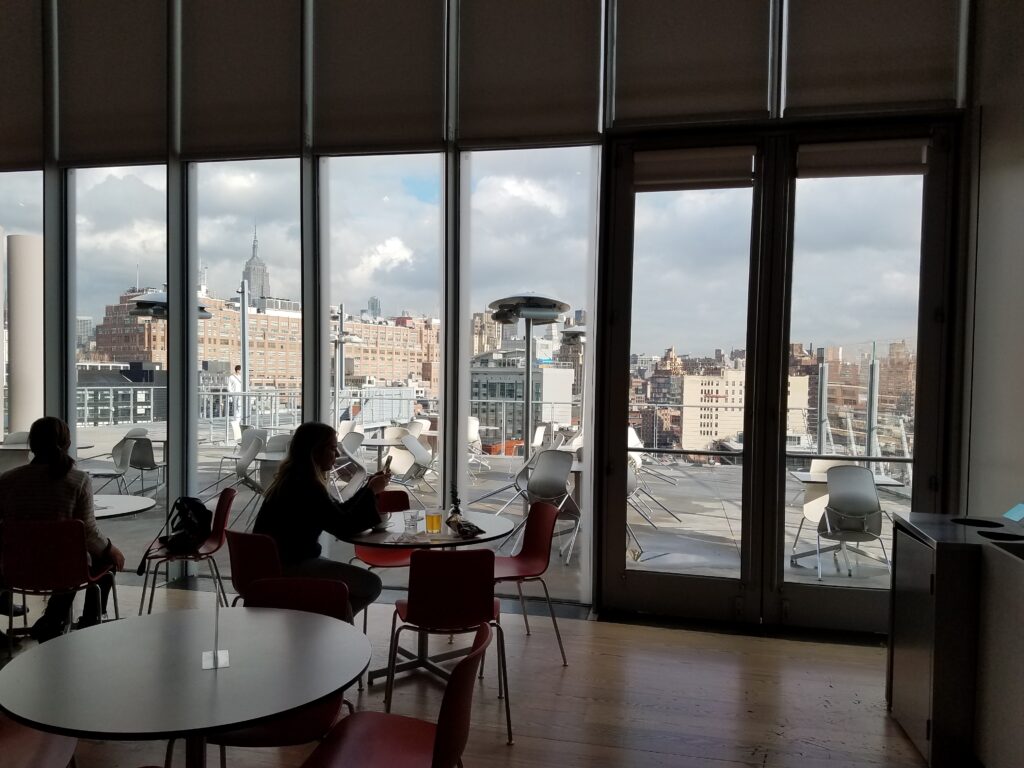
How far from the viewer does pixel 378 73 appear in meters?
4.88

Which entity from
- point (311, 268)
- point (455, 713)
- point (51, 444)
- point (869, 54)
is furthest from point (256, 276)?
point (869, 54)

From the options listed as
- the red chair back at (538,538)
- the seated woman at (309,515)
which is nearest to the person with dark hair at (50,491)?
the seated woman at (309,515)

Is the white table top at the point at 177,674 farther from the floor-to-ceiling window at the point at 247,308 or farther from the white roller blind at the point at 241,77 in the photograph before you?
the white roller blind at the point at 241,77


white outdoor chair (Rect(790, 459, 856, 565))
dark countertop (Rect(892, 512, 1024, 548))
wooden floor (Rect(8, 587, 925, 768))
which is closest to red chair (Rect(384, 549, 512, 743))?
wooden floor (Rect(8, 587, 925, 768))

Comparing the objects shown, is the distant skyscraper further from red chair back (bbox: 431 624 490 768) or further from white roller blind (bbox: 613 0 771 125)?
red chair back (bbox: 431 624 490 768)

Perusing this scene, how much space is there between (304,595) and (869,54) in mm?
4444

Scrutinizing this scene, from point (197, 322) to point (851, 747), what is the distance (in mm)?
5084

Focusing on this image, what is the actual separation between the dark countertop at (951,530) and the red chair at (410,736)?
199cm

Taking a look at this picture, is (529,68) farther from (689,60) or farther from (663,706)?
(663,706)

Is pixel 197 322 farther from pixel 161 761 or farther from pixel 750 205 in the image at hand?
pixel 750 205

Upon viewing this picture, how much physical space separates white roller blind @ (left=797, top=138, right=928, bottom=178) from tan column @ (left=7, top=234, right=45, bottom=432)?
5875 mm

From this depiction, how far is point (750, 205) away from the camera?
174 inches

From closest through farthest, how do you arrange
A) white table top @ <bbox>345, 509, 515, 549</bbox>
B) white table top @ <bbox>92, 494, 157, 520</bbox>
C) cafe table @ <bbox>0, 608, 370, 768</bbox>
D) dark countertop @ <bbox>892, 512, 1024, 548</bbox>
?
cafe table @ <bbox>0, 608, 370, 768</bbox> → dark countertop @ <bbox>892, 512, 1024, 548</bbox> → white table top @ <bbox>345, 509, 515, 549</bbox> → white table top @ <bbox>92, 494, 157, 520</bbox>

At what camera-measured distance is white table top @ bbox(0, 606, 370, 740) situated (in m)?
1.62
